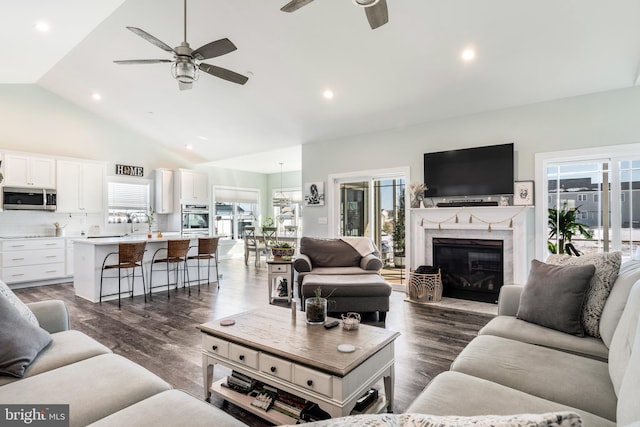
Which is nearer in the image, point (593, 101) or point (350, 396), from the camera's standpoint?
point (350, 396)

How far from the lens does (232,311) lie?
14.5 feet

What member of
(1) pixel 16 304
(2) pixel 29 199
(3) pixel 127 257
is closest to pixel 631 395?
(1) pixel 16 304

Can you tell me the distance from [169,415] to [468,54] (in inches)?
165

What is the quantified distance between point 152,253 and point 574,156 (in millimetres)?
6260

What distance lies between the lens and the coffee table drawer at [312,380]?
1712 mm

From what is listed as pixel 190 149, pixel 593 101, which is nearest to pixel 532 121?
pixel 593 101

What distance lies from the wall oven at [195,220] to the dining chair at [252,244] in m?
1.30

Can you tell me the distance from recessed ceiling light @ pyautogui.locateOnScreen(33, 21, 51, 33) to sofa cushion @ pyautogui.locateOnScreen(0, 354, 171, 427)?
16.2 feet

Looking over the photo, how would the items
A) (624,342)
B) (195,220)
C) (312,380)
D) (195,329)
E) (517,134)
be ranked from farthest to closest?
(195,220), (517,134), (195,329), (312,380), (624,342)

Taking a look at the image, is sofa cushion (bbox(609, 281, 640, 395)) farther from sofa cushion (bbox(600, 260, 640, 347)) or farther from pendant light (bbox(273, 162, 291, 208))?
pendant light (bbox(273, 162, 291, 208))

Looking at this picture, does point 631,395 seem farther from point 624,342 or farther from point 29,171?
point 29,171

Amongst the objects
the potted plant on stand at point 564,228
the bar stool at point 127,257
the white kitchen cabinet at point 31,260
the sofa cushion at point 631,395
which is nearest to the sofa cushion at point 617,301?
the sofa cushion at point 631,395

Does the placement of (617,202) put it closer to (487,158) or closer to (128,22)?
(487,158)

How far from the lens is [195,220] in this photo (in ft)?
29.2
